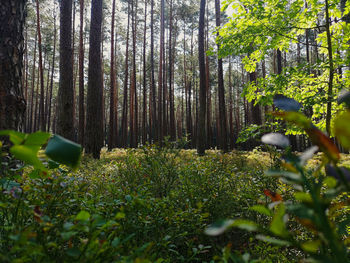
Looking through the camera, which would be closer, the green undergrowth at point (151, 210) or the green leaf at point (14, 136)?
the green leaf at point (14, 136)

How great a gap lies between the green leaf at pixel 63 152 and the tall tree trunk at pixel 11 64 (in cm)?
250

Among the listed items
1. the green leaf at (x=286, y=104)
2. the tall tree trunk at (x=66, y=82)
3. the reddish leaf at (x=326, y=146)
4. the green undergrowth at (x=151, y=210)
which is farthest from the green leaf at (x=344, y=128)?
the tall tree trunk at (x=66, y=82)

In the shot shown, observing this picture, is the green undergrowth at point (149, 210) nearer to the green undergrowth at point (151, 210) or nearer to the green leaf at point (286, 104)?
the green undergrowth at point (151, 210)

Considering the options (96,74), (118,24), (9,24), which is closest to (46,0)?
(118,24)

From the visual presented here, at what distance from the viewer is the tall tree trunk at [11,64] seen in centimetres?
245

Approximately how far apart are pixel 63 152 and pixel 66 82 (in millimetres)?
7562

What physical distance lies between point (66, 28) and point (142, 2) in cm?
1634

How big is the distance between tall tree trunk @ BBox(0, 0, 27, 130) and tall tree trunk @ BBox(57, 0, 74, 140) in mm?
4546

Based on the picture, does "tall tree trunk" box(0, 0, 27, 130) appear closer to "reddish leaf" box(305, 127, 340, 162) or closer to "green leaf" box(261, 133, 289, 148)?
"green leaf" box(261, 133, 289, 148)

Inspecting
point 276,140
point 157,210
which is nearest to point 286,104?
point 276,140

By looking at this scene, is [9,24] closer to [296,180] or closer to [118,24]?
[296,180]

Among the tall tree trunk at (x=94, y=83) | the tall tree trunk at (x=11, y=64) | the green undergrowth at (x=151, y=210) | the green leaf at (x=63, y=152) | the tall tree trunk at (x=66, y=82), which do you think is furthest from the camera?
the tall tree trunk at (x=94, y=83)

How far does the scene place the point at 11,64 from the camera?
99.3 inches

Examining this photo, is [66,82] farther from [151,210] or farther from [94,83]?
[151,210]
